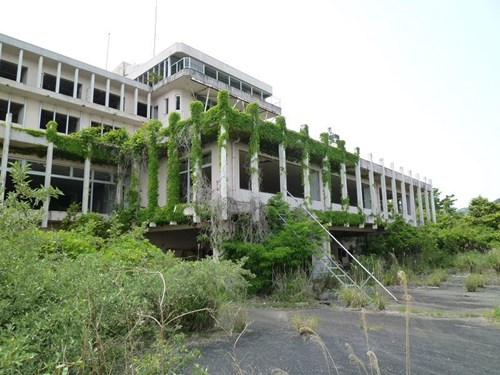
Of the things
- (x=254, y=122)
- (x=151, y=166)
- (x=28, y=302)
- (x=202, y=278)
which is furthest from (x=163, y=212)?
(x=28, y=302)

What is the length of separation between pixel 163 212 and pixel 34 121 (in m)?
11.0

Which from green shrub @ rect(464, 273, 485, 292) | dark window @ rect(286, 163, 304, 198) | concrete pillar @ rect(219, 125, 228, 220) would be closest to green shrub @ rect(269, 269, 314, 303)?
concrete pillar @ rect(219, 125, 228, 220)

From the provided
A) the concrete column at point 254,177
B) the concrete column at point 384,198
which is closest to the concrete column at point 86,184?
the concrete column at point 254,177

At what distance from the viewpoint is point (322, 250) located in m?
13.3

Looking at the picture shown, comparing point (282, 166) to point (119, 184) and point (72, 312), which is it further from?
point (72, 312)

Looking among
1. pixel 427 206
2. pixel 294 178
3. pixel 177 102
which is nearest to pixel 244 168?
pixel 294 178

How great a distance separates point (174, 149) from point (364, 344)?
11169mm

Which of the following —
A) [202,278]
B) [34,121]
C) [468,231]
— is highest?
[34,121]

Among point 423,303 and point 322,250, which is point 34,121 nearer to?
point 322,250

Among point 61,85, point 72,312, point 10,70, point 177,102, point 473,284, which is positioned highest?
point 10,70

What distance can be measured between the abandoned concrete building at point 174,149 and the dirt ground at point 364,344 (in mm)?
5539

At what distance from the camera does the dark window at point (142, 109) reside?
2467cm

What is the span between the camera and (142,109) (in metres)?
24.8

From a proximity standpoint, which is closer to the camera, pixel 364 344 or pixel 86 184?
pixel 364 344
